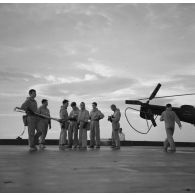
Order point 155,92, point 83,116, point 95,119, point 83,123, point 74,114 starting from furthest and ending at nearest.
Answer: point 155,92
point 95,119
point 74,114
point 83,123
point 83,116

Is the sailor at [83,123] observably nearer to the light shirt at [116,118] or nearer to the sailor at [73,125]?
the sailor at [73,125]

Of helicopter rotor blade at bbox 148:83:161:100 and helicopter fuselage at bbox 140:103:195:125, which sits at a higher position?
helicopter rotor blade at bbox 148:83:161:100

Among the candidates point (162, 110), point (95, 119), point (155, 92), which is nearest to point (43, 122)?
point (95, 119)

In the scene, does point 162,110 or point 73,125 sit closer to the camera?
point 73,125

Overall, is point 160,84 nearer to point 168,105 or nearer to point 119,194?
point 168,105

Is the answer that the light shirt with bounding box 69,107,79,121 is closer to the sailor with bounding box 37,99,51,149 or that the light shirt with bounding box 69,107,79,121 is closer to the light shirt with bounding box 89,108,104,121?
the light shirt with bounding box 89,108,104,121

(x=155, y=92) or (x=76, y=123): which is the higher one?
(x=155, y=92)

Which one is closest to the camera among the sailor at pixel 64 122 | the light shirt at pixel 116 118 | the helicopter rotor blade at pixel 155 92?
the sailor at pixel 64 122

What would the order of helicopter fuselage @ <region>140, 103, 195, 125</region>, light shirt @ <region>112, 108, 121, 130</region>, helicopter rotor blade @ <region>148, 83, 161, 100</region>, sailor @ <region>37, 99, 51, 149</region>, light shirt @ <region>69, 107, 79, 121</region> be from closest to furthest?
sailor @ <region>37, 99, 51, 149</region>, light shirt @ <region>69, 107, 79, 121</region>, light shirt @ <region>112, 108, 121, 130</region>, helicopter fuselage @ <region>140, 103, 195, 125</region>, helicopter rotor blade @ <region>148, 83, 161, 100</region>

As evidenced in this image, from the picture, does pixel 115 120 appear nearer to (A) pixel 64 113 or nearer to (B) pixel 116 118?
(B) pixel 116 118

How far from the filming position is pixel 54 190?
13.3ft

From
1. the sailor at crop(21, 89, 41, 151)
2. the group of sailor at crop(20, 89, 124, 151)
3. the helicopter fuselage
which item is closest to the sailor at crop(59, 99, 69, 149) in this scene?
the group of sailor at crop(20, 89, 124, 151)

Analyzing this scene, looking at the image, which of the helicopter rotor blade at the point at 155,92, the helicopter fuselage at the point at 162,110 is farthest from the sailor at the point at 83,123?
the helicopter rotor blade at the point at 155,92

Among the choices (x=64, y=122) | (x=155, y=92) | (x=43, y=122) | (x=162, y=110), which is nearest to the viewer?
(x=43, y=122)
